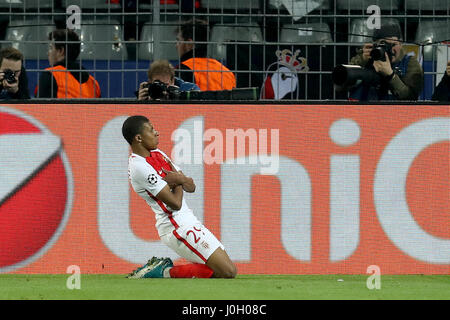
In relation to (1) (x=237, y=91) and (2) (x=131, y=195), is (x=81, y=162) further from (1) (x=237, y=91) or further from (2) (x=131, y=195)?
(1) (x=237, y=91)

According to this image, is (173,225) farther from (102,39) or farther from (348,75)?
(102,39)

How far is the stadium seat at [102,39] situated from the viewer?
10391 millimetres

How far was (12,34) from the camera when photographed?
425 inches

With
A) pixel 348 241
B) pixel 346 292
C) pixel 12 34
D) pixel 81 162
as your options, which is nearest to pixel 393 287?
pixel 346 292

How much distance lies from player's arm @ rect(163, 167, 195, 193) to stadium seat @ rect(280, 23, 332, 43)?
176 centimetres

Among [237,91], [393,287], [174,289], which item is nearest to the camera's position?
[174,289]

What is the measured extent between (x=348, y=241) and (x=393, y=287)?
150 cm

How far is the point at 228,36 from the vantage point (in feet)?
34.2

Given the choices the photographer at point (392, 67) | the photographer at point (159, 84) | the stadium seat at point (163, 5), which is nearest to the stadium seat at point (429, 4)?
the photographer at point (392, 67)

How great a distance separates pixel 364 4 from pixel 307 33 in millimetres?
568

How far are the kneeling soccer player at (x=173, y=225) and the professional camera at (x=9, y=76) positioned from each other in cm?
144

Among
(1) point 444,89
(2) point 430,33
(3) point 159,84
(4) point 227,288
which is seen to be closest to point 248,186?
(3) point 159,84

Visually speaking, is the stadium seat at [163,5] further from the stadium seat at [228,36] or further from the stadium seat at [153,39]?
the stadium seat at [228,36]

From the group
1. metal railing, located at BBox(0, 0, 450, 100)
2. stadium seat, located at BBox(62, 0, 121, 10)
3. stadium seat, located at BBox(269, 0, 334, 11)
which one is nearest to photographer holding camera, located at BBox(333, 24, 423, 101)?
metal railing, located at BBox(0, 0, 450, 100)
